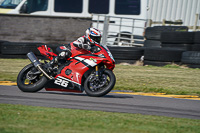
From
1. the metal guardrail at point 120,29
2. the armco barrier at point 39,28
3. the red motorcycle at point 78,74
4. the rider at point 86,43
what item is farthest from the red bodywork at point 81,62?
the metal guardrail at point 120,29

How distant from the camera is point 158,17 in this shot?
17.0 m

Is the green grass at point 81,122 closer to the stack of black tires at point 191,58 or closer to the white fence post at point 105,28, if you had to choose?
the stack of black tires at point 191,58

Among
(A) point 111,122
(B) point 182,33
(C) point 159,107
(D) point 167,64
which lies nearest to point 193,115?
(C) point 159,107

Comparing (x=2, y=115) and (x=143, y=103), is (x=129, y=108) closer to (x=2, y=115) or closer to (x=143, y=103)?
(x=143, y=103)

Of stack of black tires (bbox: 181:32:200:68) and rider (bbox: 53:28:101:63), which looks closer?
rider (bbox: 53:28:101:63)

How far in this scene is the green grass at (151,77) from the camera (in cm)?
805

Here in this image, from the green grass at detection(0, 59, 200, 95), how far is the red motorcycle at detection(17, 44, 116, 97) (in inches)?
60.4

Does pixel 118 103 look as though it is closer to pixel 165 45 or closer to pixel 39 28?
pixel 165 45

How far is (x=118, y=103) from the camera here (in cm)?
602

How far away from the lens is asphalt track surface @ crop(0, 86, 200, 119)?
17.8ft

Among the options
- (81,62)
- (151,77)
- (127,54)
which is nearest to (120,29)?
(127,54)

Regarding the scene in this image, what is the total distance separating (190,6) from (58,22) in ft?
20.1

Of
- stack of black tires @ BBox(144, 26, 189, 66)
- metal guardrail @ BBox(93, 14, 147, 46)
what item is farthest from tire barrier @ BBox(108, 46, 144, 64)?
metal guardrail @ BBox(93, 14, 147, 46)

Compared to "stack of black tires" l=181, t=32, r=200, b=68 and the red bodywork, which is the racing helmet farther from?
"stack of black tires" l=181, t=32, r=200, b=68
